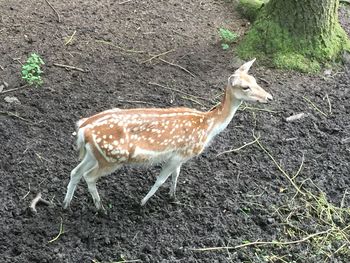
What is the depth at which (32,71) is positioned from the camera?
5.91 meters

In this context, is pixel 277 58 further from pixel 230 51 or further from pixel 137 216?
pixel 137 216

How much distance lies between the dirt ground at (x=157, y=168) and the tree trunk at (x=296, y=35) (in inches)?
7.8

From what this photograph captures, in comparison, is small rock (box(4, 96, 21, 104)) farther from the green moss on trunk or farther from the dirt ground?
the green moss on trunk

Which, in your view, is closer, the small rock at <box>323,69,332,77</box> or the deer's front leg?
the deer's front leg

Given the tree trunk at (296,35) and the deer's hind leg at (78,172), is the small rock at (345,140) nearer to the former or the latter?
the tree trunk at (296,35)

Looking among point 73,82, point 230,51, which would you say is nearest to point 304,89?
point 230,51

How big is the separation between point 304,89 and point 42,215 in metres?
3.10

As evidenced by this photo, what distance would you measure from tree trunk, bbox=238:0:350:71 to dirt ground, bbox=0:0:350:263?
20 centimetres

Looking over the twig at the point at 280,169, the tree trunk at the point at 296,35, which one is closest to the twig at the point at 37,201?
the twig at the point at 280,169

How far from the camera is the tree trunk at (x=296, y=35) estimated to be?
6.58 metres

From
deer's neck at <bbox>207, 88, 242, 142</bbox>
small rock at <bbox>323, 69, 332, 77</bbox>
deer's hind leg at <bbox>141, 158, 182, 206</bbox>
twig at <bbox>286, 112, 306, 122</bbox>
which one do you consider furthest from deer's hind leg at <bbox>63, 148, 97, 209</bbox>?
small rock at <bbox>323, 69, 332, 77</bbox>

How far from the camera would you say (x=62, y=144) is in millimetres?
5137

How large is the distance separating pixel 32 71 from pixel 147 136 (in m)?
2.10

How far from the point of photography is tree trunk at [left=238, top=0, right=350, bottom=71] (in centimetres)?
658
